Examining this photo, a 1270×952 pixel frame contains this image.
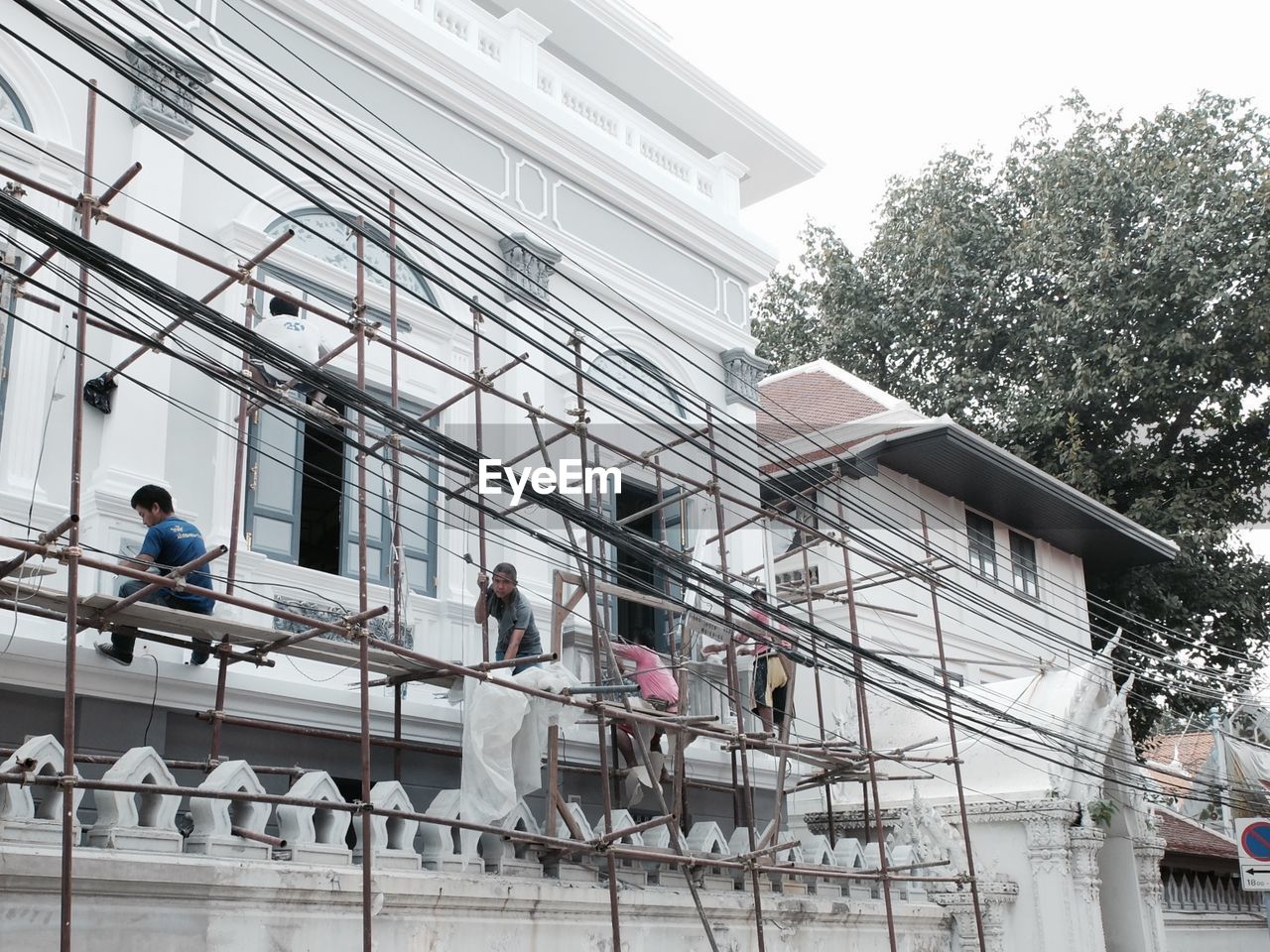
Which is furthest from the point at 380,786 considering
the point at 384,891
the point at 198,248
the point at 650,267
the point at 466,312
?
the point at 650,267

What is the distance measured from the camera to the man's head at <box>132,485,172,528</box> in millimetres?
7988

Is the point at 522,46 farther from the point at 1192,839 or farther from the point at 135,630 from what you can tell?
the point at 1192,839

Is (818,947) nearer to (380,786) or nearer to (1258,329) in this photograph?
(380,786)

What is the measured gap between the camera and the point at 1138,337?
23344 mm

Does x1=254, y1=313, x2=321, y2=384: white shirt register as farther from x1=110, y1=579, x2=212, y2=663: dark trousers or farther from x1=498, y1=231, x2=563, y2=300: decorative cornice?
x1=498, y1=231, x2=563, y2=300: decorative cornice

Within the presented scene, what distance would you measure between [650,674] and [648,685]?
88mm

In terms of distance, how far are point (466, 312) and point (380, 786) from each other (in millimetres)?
5283

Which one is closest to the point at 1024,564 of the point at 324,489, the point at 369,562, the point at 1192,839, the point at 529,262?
the point at 1192,839

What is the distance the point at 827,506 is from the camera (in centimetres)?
1753

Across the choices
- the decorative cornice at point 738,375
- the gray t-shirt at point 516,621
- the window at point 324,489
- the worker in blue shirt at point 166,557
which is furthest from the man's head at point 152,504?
the decorative cornice at point 738,375

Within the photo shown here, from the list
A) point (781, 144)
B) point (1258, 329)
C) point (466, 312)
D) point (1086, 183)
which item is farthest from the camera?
point (1086, 183)

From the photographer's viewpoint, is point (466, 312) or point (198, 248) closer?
point (198, 248)

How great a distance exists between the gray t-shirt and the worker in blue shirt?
207 centimetres

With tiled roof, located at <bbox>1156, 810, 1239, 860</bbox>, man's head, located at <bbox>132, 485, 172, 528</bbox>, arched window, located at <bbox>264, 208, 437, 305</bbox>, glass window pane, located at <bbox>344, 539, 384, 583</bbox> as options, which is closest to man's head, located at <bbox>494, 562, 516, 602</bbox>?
glass window pane, located at <bbox>344, 539, 384, 583</bbox>
